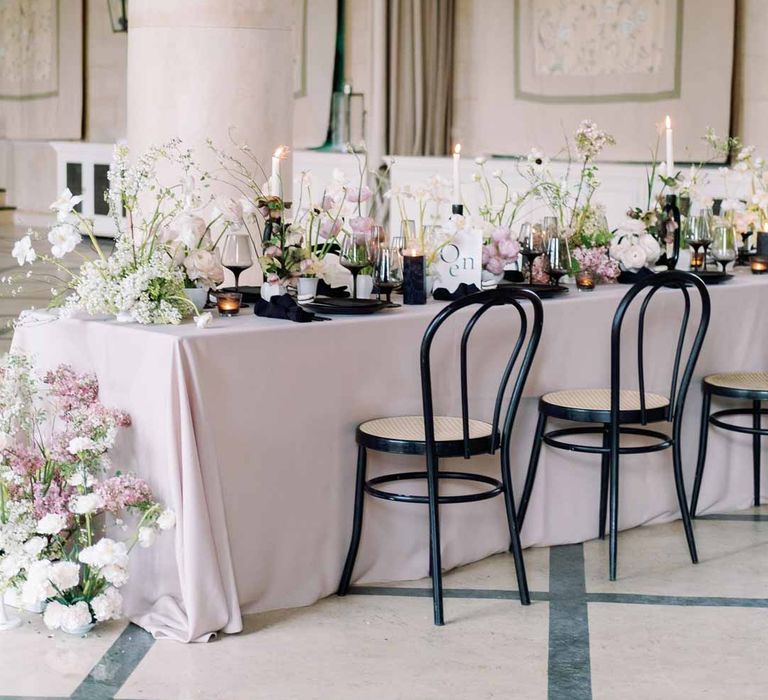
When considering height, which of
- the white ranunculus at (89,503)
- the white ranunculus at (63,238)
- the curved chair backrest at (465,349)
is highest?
the white ranunculus at (63,238)

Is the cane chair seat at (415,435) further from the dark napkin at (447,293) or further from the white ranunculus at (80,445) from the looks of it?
the white ranunculus at (80,445)

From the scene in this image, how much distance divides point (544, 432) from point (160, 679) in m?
1.65

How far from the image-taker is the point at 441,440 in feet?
12.5

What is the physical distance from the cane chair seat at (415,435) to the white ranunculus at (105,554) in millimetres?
747

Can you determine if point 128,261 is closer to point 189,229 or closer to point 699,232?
point 189,229

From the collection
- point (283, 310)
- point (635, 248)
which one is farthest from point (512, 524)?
point (635, 248)

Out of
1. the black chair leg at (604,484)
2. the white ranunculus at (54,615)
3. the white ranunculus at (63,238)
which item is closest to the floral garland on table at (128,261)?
the white ranunculus at (63,238)

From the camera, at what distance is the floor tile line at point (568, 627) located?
3.34m

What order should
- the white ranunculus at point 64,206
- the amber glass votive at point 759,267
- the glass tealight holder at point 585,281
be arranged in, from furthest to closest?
the amber glass votive at point 759,267, the glass tealight holder at point 585,281, the white ranunculus at point 64,206

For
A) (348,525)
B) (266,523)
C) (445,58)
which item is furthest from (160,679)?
(445,58)

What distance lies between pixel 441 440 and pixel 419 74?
7346mm

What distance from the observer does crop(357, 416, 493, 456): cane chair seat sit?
3.78 meters

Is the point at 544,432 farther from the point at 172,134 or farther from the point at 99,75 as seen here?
the point at 99,75

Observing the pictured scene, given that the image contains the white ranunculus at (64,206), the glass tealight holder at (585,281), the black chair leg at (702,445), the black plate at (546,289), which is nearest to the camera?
the white ranunculus at (64,206)
